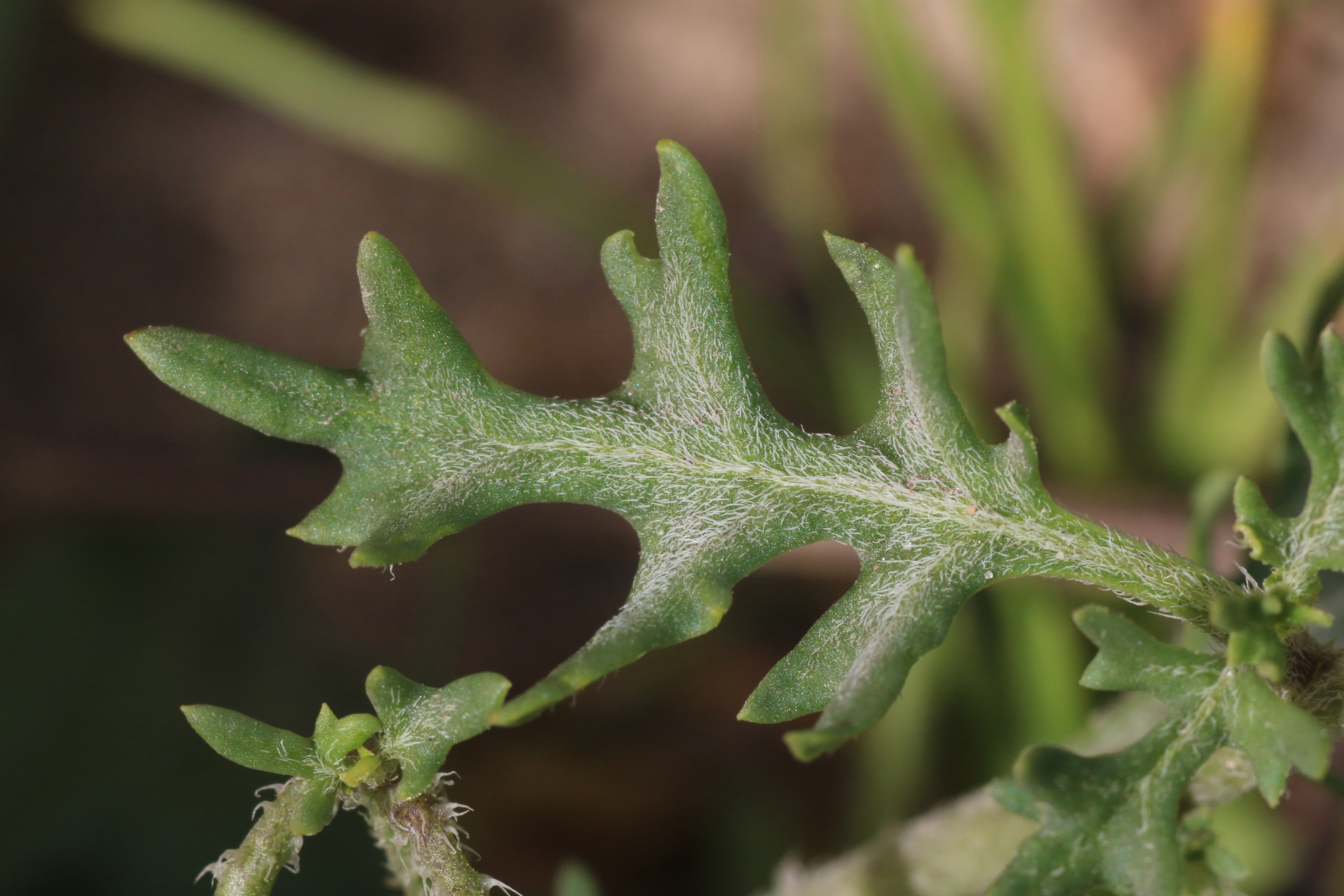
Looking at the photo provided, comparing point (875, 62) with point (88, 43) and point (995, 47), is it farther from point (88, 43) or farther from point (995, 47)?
point (88, 43)

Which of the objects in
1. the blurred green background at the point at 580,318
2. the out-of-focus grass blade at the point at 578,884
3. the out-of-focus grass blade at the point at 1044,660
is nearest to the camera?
the out-of-focus grass blade at the point at 578,884

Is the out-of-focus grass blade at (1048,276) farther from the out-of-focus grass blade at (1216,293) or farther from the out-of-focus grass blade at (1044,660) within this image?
the out-of-focus grass blade at (1044,660)

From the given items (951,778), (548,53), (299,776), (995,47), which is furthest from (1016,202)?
(299,776)

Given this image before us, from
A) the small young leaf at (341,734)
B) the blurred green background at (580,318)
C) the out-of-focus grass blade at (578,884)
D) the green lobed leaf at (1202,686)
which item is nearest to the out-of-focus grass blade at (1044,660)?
the blurred green background at (580,318)

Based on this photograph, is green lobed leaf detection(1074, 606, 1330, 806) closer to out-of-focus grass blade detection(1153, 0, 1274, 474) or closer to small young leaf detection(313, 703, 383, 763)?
small young leaf detection(313, 703, 383, 763)

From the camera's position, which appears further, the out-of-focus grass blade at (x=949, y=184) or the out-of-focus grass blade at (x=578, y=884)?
the out-of-focus grass blade at (x=949, y=184)

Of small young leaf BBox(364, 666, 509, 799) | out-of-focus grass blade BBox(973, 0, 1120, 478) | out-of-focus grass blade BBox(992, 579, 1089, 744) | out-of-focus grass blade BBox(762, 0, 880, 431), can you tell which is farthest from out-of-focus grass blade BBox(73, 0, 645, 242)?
small young leaf BBox(364, 666, 509, 799)
